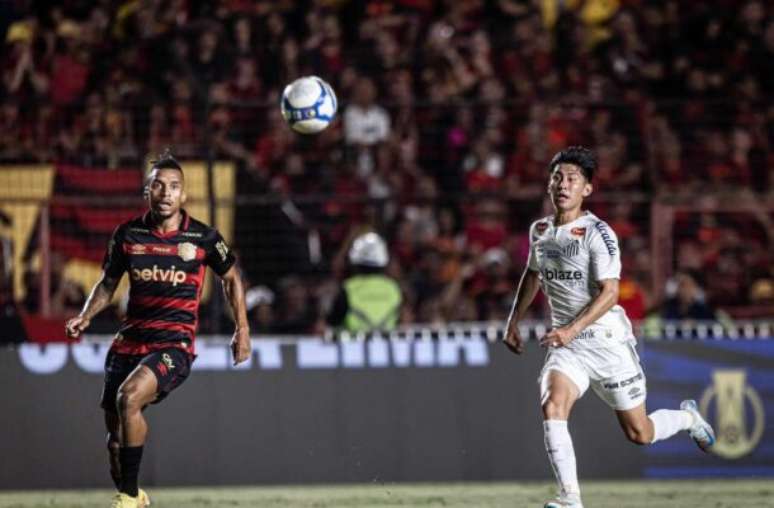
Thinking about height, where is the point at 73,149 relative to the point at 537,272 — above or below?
above

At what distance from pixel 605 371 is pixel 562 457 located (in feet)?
2.48

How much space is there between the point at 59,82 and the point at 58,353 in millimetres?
5112

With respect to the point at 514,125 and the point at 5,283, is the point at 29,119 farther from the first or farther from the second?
the point at 514,125

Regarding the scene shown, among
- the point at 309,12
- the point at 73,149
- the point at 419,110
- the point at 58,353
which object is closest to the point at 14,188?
the point at 73,149

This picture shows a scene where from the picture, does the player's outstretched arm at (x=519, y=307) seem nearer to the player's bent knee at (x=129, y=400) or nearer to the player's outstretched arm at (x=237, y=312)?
the player's outstretched arm at (x=237, y=312)

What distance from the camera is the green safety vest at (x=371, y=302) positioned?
13859 mm

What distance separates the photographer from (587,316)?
905 cm

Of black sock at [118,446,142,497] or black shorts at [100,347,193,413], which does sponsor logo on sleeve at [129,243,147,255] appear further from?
black sock at [118,446,142,497]

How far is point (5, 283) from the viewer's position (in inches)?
545

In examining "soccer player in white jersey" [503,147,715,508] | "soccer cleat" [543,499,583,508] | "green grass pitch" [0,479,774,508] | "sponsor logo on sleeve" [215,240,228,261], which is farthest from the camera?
"green grass pitch" [0,479,774,508]

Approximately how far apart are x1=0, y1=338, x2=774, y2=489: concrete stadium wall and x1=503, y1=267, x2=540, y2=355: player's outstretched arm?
327cm

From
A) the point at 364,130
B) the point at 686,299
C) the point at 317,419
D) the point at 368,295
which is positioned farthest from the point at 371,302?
the point at 686,299

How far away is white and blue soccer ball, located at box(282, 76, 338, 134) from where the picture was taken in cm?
1201

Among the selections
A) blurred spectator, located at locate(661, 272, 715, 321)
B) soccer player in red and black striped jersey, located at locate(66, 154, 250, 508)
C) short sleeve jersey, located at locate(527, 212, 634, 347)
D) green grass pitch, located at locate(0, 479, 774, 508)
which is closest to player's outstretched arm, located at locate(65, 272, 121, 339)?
soccer player in red and black striped jersey, located at locate(66, 154, 250, 508)
